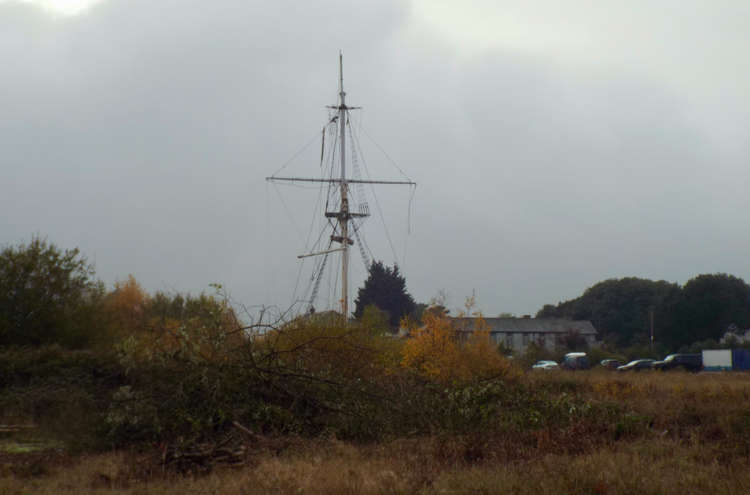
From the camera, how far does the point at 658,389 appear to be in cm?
1944

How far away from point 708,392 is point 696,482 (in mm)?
11561

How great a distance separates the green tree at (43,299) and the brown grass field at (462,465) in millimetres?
12237

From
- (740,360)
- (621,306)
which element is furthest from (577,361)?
(621,306)

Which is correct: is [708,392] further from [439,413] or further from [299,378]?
[299,378]

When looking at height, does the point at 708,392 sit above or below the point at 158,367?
below

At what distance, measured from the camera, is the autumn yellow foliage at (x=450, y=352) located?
61.3 ft

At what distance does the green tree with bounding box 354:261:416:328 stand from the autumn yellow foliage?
51276mm

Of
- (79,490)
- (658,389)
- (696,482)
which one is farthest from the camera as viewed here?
(658,389)

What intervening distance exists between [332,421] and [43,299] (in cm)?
1602

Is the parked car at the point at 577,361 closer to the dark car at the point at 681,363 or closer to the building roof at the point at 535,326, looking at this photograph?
the dark car at the point at 681,363

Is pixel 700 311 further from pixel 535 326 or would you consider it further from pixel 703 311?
pixel 535 326

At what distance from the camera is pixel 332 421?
12312mm

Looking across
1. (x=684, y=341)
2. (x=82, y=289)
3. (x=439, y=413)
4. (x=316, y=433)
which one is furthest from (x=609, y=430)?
(x=684, y=341)

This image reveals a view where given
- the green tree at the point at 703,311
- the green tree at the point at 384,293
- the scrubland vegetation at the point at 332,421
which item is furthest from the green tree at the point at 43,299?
the green tree at the point at 703,311
